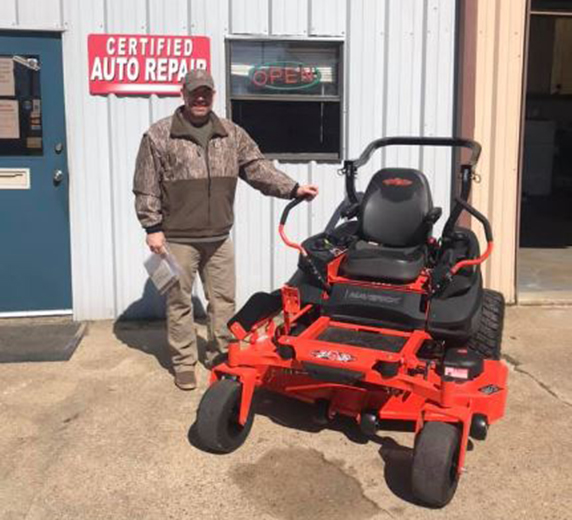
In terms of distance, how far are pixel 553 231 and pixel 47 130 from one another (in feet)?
26.1

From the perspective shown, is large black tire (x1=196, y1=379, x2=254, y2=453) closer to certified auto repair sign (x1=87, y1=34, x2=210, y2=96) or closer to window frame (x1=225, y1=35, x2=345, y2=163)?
window frame (x1=225, y1=35, x2=345, y2=163)

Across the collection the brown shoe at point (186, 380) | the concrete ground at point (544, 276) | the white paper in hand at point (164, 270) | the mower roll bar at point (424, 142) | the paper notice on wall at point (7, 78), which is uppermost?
the paper notice on wall at point (7, 78)

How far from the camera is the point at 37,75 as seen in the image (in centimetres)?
539

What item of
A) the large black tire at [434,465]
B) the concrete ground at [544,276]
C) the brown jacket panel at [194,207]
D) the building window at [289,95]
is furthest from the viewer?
the concrete ground at [544,276]

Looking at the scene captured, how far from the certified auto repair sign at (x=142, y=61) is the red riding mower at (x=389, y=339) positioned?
1.87 m

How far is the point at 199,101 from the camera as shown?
13.3 ft

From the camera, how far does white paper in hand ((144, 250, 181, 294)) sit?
4.18 m

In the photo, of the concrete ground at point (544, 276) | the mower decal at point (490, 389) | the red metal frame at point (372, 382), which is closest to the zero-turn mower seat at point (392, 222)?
the red metal frame at point (372, 382)

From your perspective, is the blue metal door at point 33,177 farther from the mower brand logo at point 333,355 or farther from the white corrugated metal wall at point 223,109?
the mower brand logo at point 333,355

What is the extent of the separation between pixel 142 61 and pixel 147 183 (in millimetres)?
1695

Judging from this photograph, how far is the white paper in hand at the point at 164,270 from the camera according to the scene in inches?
165

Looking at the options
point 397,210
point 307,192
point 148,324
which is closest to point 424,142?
point 397,210

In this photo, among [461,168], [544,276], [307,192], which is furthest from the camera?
[544,276]

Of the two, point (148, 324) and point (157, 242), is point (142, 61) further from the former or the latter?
point (148, 324)
